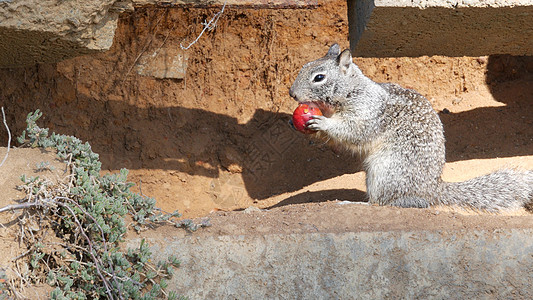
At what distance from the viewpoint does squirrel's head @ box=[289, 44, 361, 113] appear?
241 inches

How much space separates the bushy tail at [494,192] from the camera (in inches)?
222

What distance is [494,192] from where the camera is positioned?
18.7ft

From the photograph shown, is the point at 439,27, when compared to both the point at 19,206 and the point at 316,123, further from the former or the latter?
the point at 19,206

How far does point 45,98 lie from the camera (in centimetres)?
793

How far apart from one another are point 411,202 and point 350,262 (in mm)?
1667

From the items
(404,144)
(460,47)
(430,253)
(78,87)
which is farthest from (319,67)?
(78,87)

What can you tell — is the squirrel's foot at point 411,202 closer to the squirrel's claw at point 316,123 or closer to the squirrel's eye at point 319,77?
the squirrel's claw at point 316,123

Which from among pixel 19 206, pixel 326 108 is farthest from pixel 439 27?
pixel 19 206

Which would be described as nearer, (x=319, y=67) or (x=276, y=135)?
(x=319, y=67)

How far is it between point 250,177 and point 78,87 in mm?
2756

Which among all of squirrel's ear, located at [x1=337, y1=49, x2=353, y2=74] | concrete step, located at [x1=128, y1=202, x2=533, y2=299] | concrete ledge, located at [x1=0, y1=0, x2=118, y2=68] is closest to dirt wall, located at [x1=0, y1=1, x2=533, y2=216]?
squirrel's ear, located at [x1=337, y1=49, x2=353, y2=74]

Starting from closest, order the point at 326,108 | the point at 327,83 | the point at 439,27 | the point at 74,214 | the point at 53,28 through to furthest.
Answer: the point at 74,214, the point at 53,28, the point at 439,27, the point at 327,83, the point at 326,108

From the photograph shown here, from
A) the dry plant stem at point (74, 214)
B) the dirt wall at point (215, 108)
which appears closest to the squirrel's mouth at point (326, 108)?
the dirt wall at point (215, 108)

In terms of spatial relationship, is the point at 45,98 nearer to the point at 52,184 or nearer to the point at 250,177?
the point at 250,177
